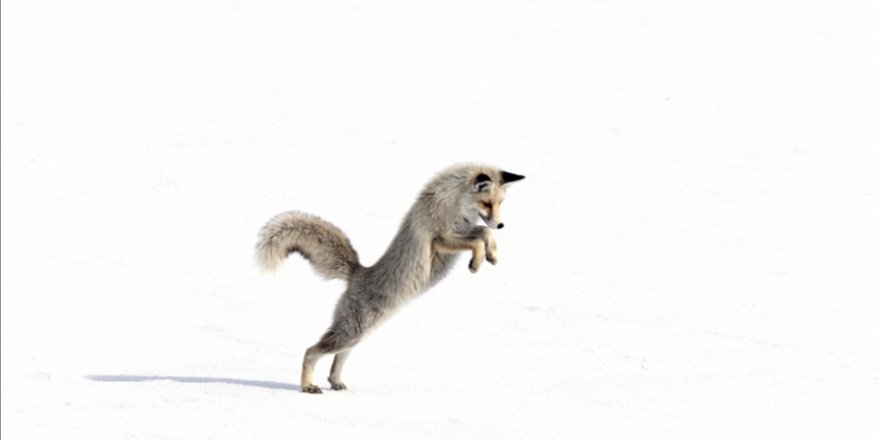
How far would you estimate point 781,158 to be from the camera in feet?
60.7

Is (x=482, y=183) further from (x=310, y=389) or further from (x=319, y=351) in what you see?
(x=310, y=389)

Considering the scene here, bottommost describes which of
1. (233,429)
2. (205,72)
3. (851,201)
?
(233,429)

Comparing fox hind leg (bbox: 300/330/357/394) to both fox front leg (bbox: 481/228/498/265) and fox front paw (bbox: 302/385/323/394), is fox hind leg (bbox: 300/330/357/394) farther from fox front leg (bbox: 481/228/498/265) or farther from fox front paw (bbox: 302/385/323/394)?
fox front leg (bbox: 481/228/498/265)

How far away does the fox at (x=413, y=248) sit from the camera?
10641mm

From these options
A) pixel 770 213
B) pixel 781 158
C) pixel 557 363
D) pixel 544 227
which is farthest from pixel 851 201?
pixel 557 363

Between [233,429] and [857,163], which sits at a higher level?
[857,163]

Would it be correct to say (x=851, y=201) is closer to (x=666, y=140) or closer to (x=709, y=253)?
(x=709, y=253)

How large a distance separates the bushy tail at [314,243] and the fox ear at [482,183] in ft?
3.86

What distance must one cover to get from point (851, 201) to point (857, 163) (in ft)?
5.73

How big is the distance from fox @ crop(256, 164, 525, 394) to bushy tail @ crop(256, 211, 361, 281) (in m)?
0.01

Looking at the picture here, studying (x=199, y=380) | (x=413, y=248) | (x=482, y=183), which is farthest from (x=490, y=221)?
(x=199, y=380)

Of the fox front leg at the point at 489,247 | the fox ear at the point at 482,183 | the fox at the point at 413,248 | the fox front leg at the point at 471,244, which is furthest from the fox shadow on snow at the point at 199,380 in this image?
the fox ear at the point at 482,183

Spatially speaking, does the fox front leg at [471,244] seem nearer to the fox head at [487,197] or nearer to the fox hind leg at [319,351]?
the fox head at [487,197]

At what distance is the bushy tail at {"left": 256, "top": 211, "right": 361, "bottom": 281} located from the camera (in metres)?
10.9
